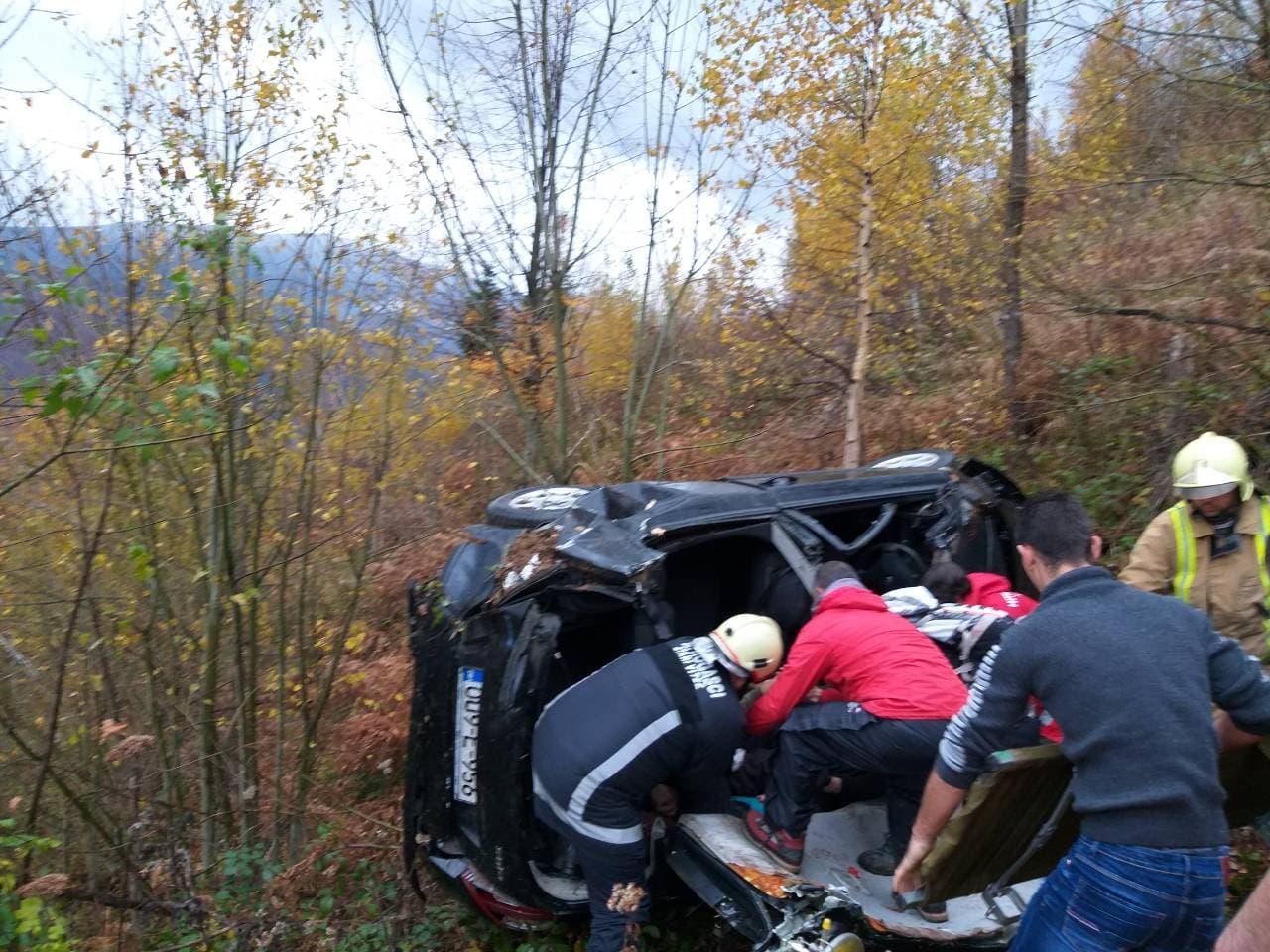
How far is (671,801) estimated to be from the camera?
3.79 metres

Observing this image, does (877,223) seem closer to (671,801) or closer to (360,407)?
(360,407)

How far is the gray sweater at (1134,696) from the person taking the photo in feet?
7.72

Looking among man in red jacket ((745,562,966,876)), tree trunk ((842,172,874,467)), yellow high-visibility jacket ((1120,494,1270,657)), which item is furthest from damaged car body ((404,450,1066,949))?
tree trunk ((842,172,874,467))

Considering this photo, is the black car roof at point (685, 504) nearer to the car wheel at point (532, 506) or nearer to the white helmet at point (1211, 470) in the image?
the car wheel at point (532, 506)

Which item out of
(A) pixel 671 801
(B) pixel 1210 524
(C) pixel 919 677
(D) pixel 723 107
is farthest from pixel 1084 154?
(A) pixel 671 801

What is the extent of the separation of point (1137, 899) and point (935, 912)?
4.30 feet

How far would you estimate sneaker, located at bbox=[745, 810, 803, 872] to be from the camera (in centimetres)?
367

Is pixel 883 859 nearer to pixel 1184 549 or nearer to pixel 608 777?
pixel 608 777

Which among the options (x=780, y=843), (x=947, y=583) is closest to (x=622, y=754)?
(x=780, y=843)

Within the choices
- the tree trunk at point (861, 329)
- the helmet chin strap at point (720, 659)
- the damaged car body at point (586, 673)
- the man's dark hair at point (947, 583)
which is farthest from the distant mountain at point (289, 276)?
the man's dark hair at point (947, 583)

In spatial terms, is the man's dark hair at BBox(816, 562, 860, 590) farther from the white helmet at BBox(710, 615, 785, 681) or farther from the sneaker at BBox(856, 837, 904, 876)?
the sneaker at BBox(856, 837, 904, 876)

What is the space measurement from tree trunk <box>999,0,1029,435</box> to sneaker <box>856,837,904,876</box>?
19.8 ft

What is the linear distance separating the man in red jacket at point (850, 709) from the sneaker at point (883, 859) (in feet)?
0.06

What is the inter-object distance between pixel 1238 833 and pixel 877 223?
6.64 m
